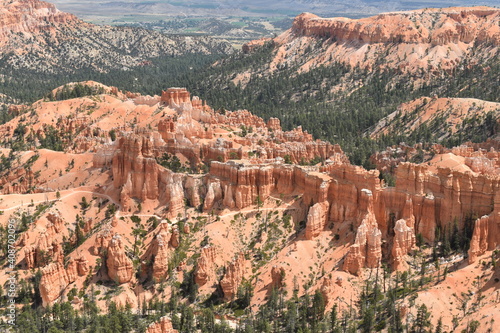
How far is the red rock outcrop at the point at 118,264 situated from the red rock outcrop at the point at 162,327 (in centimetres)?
1119

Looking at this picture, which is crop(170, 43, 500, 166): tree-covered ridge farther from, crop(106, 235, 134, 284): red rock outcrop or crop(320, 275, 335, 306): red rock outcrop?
crop(106, 235, 134, 284): red rock outcrop

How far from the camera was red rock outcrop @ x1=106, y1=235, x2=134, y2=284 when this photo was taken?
76375 mm

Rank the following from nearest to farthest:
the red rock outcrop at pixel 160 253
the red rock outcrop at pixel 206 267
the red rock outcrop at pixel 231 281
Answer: the red rock outcrop at pixel 231 281
the red rock outcrop at pixel 206 267
the red rock outcrop at pixel 160 253

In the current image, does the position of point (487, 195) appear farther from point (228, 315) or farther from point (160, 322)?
point (160, 322)

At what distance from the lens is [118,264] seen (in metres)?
76.2

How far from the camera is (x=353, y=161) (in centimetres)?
12494

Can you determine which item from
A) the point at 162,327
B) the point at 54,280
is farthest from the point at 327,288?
the point at 54,280

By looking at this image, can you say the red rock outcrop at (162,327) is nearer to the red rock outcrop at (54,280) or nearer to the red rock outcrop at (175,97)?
the red rock outcrop at (54,280)

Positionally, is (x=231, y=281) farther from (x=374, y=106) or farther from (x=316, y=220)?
(x=374, y=106)

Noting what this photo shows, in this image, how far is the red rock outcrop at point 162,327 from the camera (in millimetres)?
66188

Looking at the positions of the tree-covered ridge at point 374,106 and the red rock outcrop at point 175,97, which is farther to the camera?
the tree-covered ridge at point 374,106

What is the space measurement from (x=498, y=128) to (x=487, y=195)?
65.6 m

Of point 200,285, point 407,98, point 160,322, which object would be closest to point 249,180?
point 200,285

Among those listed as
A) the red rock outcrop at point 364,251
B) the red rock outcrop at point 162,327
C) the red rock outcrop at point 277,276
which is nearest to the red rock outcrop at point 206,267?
the red rock outcrop at point 277,276
